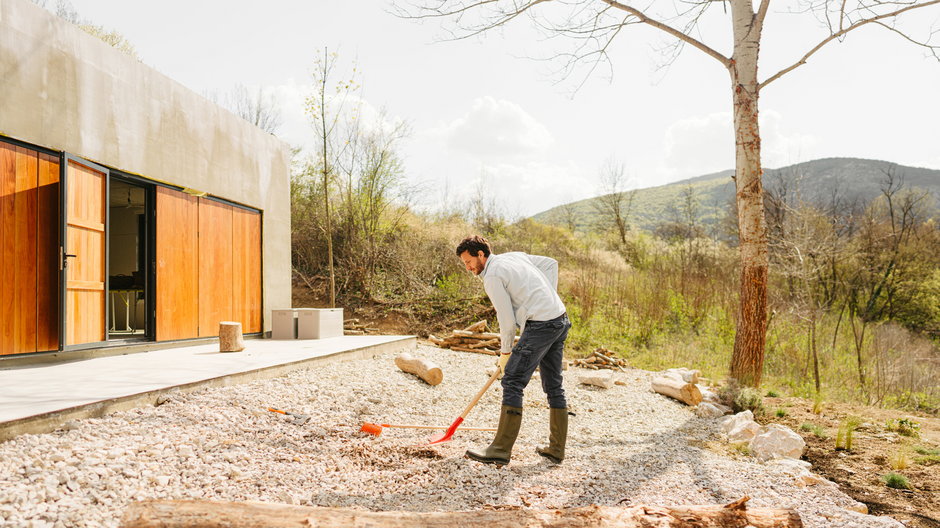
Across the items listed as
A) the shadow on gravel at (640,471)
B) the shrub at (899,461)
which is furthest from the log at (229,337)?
the shrub at (899,461)

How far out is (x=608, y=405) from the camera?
6703 mm

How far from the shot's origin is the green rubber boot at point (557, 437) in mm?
3982

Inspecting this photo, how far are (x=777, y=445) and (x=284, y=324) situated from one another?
23.1 feet

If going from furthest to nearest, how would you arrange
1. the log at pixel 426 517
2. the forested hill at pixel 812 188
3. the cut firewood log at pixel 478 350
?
1. the forested hill at pixel 812 188
2. the cut firewood log at pixel 478 350
3. the log at pixel 426 517

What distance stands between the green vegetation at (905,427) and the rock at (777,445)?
4.97 feet

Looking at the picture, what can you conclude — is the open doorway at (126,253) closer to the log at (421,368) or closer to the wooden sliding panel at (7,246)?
the wooden sliding panel at (7,246)

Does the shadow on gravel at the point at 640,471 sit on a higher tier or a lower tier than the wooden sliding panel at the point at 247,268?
lower

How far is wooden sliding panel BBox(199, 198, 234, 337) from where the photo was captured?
25.4 feet

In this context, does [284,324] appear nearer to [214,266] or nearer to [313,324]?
[313,324]

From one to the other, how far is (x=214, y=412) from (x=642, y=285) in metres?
11.1

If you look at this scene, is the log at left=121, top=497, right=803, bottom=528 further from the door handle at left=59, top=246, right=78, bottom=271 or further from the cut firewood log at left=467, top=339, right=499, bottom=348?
the cut firewood log at left=467, top=339, right=499, bottom=348

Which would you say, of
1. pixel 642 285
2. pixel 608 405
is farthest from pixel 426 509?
pixel 642 285

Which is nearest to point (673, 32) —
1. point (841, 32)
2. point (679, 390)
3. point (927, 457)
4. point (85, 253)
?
point (841, 32)

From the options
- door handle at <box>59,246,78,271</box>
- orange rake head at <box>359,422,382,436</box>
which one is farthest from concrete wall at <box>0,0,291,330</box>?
orange rake head at <box>359,422,382,436</box>
